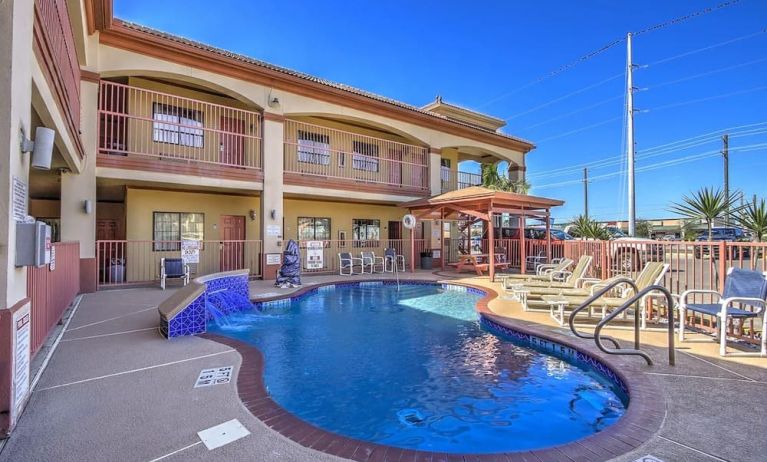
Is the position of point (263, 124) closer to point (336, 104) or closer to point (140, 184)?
point (336, 104)

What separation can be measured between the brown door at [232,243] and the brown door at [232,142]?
241cm

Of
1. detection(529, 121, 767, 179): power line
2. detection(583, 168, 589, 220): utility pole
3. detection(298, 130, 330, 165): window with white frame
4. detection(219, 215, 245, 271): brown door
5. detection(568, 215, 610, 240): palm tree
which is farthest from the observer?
detection(583, 168, 589, 220): utility pole

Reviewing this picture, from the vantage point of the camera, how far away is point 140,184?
12438mm

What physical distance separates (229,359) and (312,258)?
10.2 m

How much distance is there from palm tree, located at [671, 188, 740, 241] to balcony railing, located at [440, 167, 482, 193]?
1019 cm

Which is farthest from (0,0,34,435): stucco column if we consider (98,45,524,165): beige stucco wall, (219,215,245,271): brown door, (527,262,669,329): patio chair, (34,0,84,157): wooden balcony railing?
(219,215,245,271): brown door

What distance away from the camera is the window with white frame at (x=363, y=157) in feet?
58.8

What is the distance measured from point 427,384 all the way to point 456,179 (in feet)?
57.4

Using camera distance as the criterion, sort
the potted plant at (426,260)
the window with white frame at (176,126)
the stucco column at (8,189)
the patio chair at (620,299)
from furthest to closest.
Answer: the potted plant at (426,260)
the window with white frame at (176,126)
the patio chair at (620,299)
the stucco column at (8,189)

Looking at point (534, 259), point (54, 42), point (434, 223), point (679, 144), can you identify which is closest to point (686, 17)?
point (534, 259)

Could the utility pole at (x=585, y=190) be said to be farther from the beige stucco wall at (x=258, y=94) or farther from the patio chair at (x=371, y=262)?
the patio chair at (x=371, y=262)

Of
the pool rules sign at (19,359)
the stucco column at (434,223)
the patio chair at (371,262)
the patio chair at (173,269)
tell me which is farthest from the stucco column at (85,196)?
the stucco column at (434,223)

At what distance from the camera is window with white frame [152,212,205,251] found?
535 inches

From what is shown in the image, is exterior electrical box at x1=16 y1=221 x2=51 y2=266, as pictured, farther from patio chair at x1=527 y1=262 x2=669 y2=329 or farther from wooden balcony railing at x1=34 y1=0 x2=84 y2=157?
patio chair at x1=527 y1=262 x2=669 y2=329
